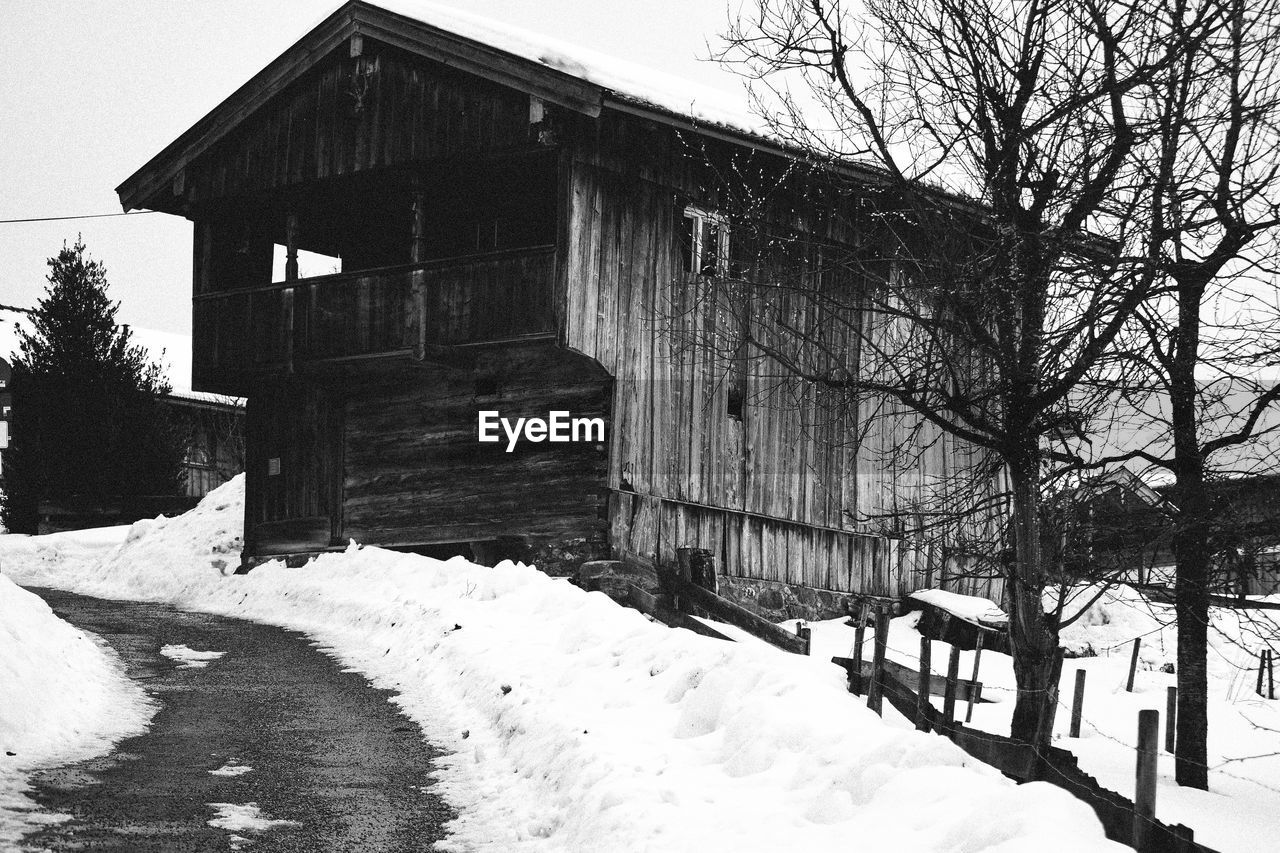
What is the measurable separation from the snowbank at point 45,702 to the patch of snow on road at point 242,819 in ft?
2.87

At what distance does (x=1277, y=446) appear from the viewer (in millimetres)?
11016

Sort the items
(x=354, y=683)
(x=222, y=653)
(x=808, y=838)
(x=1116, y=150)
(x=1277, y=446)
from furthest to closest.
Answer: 1. (x=222, y=653)
2. (x=354, y=683)
3. (x=1277, y=446)
4. (x=1116, y=150)
5. (x=808, y=838)

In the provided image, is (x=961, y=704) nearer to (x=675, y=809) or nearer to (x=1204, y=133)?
(x=1204, y=133)

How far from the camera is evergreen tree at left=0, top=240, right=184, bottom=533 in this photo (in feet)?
102

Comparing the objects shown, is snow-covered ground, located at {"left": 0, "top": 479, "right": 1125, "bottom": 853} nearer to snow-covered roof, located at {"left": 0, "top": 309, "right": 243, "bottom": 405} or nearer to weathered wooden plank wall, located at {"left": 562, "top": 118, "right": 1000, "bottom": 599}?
weathered wooden plank wall, located at {"left": 562, "top": 118, "right": 1000, "bottom": 599}

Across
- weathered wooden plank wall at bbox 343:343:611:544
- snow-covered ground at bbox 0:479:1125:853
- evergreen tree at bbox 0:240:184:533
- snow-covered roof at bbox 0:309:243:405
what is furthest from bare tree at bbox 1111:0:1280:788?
snow-covered roof at bbox 0:309:243:405

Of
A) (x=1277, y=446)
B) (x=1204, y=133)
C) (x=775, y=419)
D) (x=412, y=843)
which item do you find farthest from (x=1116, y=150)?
(x=775, y=419)

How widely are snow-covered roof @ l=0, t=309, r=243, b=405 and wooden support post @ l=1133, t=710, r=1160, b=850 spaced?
34.7 meters

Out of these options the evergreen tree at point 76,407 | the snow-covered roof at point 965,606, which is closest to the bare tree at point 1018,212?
the snow-covered roof at point 965,606

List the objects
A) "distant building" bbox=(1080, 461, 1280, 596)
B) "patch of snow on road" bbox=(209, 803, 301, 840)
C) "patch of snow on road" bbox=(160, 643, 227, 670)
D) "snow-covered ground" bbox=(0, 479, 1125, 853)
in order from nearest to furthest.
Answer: "snow-covered ground" bbox=(0, 479, 1125, 853) → "patch of snow on road" bbox=(209, 803, 301, 840) → "distant building" bbox=(1080, 461, 1280, 596) → "patch of snow on road" bbox=(160, 643, 227, 670)

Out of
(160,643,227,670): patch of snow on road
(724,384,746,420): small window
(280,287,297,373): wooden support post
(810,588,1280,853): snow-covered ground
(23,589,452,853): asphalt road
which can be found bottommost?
(810,588,1280,853): snow-covered ground

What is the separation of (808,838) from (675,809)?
90 centimetres

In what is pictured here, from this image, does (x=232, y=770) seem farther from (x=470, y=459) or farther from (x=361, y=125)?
(x=361, y=125)

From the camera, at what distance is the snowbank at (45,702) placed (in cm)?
812
